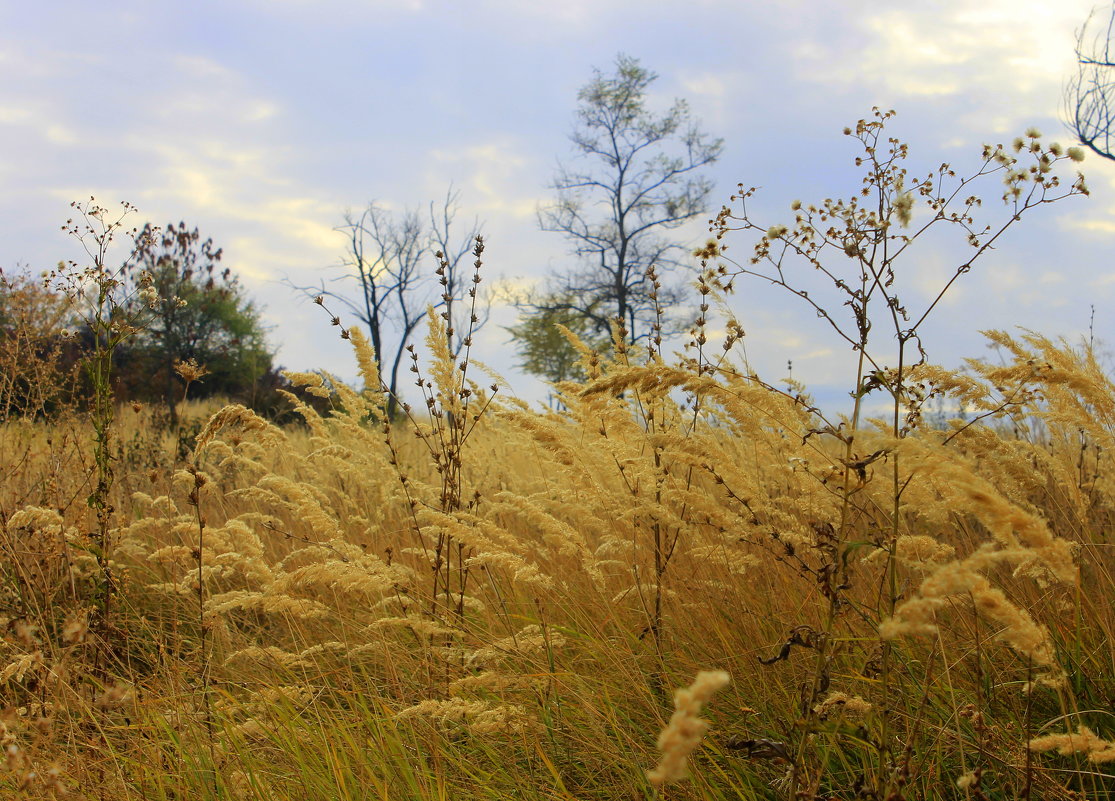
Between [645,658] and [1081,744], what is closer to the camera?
[1081,744]

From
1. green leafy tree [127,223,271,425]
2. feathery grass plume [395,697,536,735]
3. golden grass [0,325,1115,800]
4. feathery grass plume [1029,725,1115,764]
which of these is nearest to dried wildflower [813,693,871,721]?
golden grass [0,325,1115,800]

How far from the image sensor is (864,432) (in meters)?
1.53

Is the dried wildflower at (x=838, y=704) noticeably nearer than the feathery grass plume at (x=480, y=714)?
Yes

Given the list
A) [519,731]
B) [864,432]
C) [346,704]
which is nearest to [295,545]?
[346,704]

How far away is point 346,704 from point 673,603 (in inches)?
52.3

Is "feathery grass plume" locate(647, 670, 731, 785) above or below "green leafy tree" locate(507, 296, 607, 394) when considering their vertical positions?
below

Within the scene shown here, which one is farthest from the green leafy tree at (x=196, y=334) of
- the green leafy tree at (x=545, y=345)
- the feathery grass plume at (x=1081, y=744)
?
the feathery grass plume at (x=1081, y=744)

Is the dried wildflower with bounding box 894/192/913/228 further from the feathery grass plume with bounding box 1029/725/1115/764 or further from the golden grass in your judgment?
the feathery grass plume with bounding box 1029/725/1115/764

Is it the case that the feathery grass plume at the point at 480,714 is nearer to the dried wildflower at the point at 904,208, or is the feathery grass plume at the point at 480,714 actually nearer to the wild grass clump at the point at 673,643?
the wild grass clump at the point at 673,643

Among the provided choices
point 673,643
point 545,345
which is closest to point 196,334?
point 545,345

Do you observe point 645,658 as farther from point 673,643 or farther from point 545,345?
point 545,345

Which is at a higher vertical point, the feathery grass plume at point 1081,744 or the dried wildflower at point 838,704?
the feathery grass plume at point 1081,744

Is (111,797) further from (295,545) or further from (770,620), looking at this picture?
(295,545)

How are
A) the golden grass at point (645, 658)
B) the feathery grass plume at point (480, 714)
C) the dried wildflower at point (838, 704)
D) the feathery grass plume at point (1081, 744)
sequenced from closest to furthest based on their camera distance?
the feathery grass plume at point (1081, 744) → the dried wildflower at point (838, 704) → the golden grass at point (645, 658) → the feathery grass plume at point (480, 714)
